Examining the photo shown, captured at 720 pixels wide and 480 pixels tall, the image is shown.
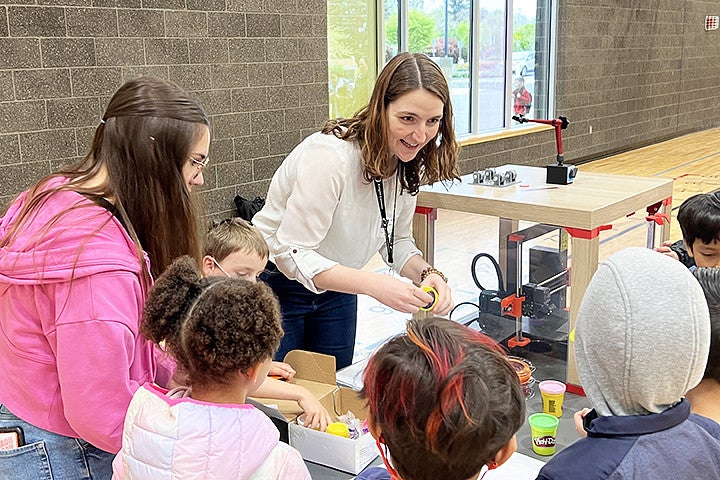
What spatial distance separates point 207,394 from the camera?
1209 mm

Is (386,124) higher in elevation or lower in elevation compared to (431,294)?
higher

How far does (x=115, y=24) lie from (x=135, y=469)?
380 cm

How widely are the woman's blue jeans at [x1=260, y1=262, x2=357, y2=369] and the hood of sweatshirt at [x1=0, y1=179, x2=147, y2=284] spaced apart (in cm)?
97

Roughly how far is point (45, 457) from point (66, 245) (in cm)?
42

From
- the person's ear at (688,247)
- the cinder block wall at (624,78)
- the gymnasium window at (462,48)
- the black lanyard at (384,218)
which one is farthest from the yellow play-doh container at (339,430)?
the cinder block wall at (624,78)

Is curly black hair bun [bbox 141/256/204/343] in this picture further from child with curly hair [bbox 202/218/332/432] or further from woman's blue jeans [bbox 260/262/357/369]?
woman's blue jeans [bbox 260/262/357/369]

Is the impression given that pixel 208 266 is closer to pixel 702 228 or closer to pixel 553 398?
pixel 553 398

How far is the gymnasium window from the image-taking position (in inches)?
256

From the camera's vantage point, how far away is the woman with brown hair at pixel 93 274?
1.19 m

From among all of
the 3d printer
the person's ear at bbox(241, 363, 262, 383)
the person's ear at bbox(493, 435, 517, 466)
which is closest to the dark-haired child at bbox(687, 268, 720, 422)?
the person's ear at bbox(493, 435, 517, 466)

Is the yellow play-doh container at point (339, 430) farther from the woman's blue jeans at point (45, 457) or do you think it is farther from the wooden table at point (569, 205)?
the wooden table at point (569, 205)

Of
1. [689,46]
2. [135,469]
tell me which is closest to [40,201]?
[135,469]

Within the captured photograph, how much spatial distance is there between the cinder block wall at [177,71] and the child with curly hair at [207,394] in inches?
128

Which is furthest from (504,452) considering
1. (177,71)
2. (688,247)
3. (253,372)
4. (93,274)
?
(177,71)
